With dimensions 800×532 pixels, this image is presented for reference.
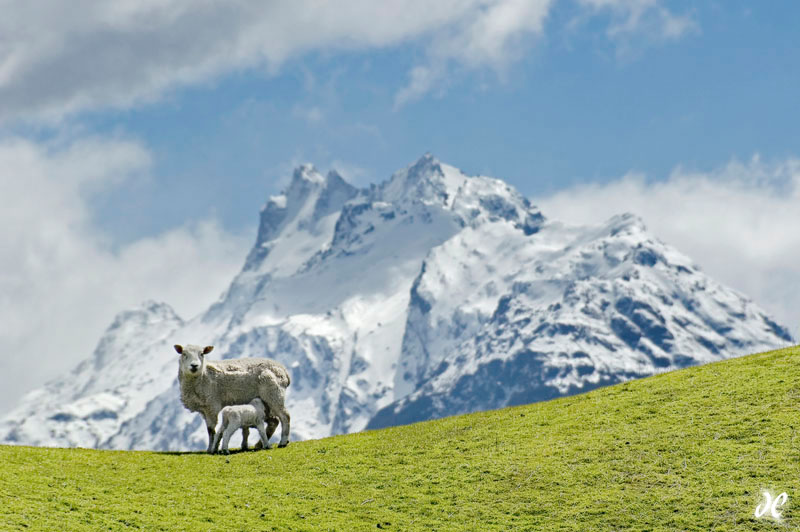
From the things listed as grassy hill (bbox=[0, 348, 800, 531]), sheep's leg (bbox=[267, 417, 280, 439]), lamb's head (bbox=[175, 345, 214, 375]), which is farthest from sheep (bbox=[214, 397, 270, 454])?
lamb's head (bbox=[175, 345, 214, 375])

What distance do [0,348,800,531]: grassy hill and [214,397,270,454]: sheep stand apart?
1.01 meters

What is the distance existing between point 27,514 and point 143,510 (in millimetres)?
3239

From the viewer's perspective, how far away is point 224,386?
131 feet

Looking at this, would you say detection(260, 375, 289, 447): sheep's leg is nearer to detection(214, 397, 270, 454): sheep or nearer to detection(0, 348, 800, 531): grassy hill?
detection(214, 397, 270, 454): sheep

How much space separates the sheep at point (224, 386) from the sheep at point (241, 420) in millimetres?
501

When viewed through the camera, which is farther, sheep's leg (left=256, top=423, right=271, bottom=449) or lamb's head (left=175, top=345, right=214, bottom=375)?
lamb's head (left=175, top=345, right=214, bottom=375)

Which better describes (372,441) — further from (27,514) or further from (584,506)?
(27,514)

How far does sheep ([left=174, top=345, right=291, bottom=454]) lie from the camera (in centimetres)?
3938

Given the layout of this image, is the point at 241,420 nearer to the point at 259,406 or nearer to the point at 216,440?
the point at 216,440

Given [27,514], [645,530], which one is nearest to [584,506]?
[645,530]

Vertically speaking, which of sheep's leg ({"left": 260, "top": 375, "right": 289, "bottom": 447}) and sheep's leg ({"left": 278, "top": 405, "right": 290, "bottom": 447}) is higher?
sheep's leg ({"left": 260, "top": 375, "right": 289, "bottom": 447})

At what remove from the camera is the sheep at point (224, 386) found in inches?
1550

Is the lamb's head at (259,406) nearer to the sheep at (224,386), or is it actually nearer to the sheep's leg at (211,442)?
the sheep at (224,386)

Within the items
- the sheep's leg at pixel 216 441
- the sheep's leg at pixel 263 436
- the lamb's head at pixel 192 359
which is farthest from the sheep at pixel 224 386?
the sheep's leg at pixel 216 441
